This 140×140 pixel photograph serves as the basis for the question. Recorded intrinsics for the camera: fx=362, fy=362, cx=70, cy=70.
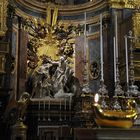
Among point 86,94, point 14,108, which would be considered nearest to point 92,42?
point 14,108

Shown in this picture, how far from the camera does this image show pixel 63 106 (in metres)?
10.8

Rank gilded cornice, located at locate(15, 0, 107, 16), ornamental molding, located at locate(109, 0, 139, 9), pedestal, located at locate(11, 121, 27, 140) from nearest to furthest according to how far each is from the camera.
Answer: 1. pedestal, located at locate(11, 121, 27, 140)
2. ornamental molding, located at locate(109, 0, 139, 9)
3. gilded cornice, located at locate(15, 0, 107, 16)

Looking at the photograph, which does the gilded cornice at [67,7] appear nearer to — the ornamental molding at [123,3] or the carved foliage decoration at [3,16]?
the ornamental molding at [123,3]

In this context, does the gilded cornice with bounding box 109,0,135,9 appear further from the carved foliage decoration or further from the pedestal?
the pedestal

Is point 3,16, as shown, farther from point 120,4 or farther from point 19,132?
point 120,4

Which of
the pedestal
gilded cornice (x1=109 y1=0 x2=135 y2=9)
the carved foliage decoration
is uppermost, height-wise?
gilded cornice (x1=109 y1=0 x2=135 y2=9)

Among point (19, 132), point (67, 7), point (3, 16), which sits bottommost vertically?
point (19, 132)

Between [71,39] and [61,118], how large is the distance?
389 centimetres

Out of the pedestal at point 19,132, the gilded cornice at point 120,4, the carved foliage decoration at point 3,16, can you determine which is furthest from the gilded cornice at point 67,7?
the pedestal at point 19,132

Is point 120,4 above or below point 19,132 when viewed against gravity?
above

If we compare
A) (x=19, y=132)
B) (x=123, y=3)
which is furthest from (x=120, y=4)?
(x=19, y=132)

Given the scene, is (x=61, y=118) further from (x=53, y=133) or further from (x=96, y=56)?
(x=96, y=56)

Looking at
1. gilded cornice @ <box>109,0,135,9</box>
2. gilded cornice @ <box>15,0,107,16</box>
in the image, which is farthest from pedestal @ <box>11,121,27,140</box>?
gilded cornice @ <box>109,0,135,9</box>

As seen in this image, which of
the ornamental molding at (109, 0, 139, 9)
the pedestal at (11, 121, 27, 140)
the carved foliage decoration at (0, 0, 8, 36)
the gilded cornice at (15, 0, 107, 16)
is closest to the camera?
the pedestal at (11, 121, 27, 140)
